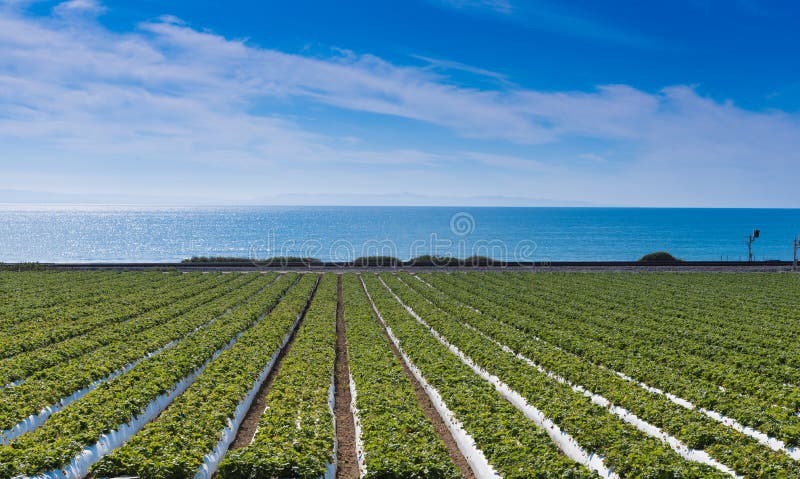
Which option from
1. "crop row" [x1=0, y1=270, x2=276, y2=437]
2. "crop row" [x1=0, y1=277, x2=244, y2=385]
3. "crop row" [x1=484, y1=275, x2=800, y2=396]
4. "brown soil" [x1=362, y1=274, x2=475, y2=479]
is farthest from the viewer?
"crop row" [x1=0, y1=277, x2=244, y2=385]

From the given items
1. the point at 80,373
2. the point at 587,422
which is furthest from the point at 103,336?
the point at 587,422

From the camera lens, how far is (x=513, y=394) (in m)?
13.9

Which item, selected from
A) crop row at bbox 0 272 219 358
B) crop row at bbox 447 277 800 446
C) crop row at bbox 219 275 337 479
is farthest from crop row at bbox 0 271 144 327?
crop row at bbox 447 277 800 446

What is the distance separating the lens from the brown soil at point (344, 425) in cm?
1073

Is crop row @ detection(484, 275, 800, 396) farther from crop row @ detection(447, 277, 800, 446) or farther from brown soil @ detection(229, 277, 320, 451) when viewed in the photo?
brown soil @ detection(229, 277, 320, 451)

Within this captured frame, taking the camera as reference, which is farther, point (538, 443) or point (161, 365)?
point (161, 365)

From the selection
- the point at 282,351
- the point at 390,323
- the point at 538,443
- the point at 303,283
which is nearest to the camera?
the point at 538,443

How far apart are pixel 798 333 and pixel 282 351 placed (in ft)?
74.5

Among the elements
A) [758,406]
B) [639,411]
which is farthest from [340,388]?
[758,406]

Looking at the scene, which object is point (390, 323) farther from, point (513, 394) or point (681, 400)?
point (681, 400)

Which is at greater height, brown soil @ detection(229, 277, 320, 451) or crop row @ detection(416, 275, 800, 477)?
crop row @ detection(416, 275, 800, 477)

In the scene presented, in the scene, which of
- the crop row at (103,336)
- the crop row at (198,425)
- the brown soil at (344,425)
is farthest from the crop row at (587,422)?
the crop row at (103,336)

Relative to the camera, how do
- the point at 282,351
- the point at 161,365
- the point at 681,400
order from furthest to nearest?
the point at 282,351, the point at 161,365, the point at 681,400

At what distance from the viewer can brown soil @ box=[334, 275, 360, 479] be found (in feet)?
35.2
